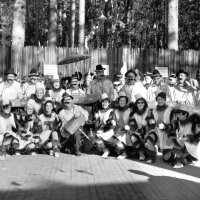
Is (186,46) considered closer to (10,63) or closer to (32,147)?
(10,63)

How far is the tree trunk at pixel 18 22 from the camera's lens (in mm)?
16391

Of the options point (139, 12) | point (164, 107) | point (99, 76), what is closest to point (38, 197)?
point (164, 107)

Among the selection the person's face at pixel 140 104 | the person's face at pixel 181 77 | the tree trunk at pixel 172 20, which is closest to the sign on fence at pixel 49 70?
the person's face at pixel 181 77

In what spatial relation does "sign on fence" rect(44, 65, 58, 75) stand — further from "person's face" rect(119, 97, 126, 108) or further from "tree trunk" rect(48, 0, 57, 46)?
"tree trunk" rect(48, 0, 57, 46)

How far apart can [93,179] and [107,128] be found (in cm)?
260

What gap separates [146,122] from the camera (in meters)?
9.43

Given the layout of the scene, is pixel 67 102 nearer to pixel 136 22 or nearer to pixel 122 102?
pixel 122 102

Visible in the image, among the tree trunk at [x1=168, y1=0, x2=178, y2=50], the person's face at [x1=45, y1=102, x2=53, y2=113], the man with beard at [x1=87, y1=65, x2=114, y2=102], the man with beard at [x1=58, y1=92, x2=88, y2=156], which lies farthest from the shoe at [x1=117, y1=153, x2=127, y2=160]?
the tree trunk at [x1=168, y1=0, x2=178, y2=50]

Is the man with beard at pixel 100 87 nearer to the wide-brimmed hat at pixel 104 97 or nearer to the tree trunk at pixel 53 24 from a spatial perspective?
the wide-brimmed hat at pixel 104 97

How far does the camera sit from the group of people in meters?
8.81

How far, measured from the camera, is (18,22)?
54.2 ft

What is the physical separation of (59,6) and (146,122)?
130 ft

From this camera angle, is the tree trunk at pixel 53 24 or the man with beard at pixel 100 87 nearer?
the man with beard at pixel 100 87

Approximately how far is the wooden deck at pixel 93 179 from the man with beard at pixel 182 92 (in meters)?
2.26
